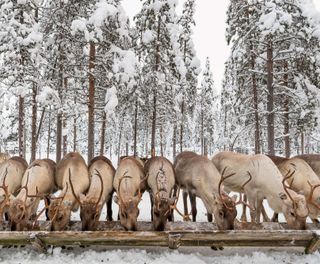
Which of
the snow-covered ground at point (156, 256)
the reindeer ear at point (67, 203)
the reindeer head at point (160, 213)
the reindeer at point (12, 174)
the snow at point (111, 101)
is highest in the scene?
the snow at point (111, 101)

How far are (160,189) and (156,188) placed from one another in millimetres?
741

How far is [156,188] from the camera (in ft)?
29.5

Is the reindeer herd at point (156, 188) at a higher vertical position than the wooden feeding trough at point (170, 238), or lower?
higher

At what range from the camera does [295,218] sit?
23.5 feet

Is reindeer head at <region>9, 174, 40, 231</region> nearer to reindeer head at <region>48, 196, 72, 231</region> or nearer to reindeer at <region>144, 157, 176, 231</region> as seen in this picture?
reindeer head at <region>48, 196, 72, 231</region>

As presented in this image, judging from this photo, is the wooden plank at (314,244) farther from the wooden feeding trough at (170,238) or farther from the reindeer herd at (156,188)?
the reindeer herd at (156,188)

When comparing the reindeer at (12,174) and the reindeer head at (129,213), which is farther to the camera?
the reindeer at (12,174)

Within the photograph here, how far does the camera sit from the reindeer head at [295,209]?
6984 millimetres

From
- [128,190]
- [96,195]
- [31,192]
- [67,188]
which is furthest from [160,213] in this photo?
[31,192]

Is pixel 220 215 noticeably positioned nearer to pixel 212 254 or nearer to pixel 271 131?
pixel 212 254

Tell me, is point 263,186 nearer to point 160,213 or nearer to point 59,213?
point 160,213

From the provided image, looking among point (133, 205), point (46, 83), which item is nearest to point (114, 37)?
point (46, 83)

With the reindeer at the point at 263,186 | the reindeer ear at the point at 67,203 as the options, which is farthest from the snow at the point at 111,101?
the reindeer ear at the point at 67,203

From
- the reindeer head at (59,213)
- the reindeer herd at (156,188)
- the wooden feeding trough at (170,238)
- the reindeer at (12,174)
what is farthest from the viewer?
the reindeer at (12,174)
